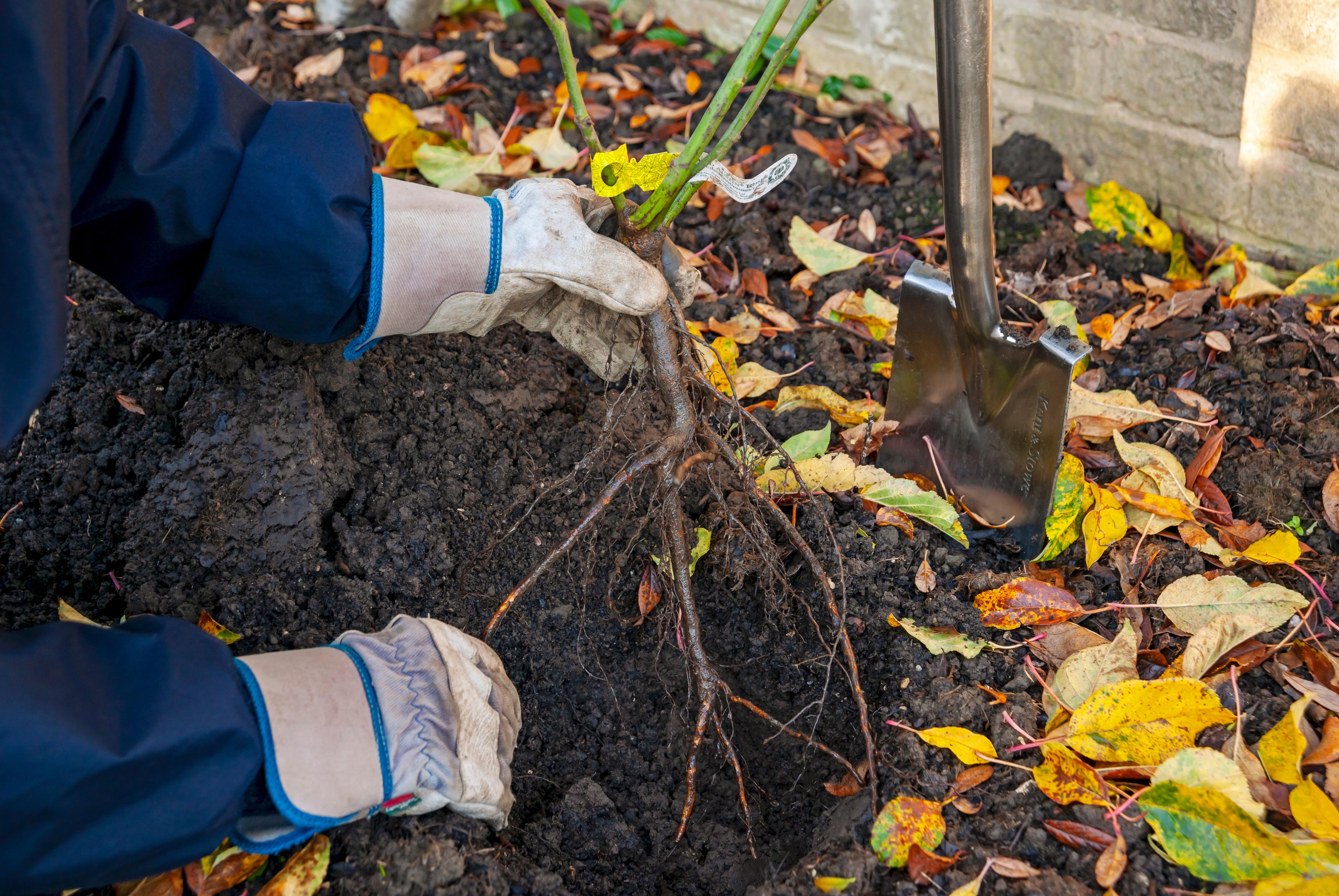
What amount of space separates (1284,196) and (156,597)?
7.55ft

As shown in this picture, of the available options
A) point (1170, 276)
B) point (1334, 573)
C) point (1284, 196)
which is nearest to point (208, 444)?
point (1334, 573)

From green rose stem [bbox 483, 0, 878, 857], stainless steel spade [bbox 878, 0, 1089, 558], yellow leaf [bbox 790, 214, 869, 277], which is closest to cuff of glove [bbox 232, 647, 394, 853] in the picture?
green rose stem [bbox 483, 0, 878, 857]

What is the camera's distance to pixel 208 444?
4.75ft

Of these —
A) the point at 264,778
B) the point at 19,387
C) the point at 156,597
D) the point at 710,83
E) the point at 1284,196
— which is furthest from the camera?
the point at 710,83

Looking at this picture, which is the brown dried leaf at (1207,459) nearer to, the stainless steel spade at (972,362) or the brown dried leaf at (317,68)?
the stainless steel spade at (972,362)

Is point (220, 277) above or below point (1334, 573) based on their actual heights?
above

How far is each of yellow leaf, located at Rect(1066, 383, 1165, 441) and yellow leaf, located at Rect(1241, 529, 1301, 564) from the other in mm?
310

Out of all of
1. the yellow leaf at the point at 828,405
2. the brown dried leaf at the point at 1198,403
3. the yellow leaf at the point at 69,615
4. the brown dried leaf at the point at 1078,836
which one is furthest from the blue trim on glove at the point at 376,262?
the brown dried leaf at the point at 1198,403

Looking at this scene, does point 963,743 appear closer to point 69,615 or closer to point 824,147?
point 69,615

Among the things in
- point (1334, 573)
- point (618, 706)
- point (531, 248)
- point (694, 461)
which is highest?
point (531, 248)

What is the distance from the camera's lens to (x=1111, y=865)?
1087mm

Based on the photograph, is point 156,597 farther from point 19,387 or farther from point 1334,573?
point 1334,573

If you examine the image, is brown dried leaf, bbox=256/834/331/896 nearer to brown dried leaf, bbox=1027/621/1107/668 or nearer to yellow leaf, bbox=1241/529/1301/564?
brown dried leaf, bbox=1027/621/1107/668

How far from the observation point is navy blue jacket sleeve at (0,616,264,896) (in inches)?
35.8
